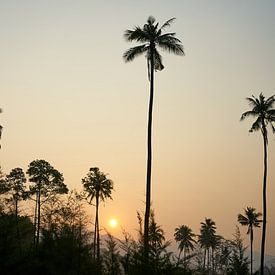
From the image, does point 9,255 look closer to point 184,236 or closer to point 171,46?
point 171,46

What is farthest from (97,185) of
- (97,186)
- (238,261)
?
(238,261)

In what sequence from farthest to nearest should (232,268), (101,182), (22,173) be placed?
1. (101,182)
2. (22,173)
3. (232,268)

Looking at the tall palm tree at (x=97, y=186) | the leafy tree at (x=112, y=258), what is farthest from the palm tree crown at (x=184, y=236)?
the leafy tree at (x=112, y=258)

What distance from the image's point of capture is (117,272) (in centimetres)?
2070

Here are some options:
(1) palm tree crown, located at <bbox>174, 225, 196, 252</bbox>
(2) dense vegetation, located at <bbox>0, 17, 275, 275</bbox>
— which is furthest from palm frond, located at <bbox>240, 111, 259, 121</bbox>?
(1) palm tree crown, located at <bbox>174, 225, 196, 252</bbox>

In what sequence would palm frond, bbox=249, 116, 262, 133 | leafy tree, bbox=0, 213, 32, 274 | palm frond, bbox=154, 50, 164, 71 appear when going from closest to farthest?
leafy tree, bbox=0, 213, 32, 274, palm frond, bbox=154, 50, 164, 71, palm frond, bbox=249, 116, 262, 133

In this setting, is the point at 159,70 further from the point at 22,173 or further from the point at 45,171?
the point at 22,173

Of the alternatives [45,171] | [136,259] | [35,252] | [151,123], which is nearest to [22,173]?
[45,171]

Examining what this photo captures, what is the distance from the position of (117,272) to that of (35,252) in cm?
1431

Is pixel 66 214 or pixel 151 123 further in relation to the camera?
pixel 66 214

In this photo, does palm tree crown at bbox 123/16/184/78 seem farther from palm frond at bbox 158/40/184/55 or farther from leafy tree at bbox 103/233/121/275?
leafy tree at bbox 103/233/121/275

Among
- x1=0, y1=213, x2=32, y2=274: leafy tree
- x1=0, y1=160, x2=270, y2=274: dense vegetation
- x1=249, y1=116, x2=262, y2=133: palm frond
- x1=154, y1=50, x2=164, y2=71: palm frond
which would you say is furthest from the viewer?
x1=249, y1=116, x2=262, y2=133: palm frond

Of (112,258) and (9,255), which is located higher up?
(112,258)

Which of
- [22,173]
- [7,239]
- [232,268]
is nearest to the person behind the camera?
[232,268]
